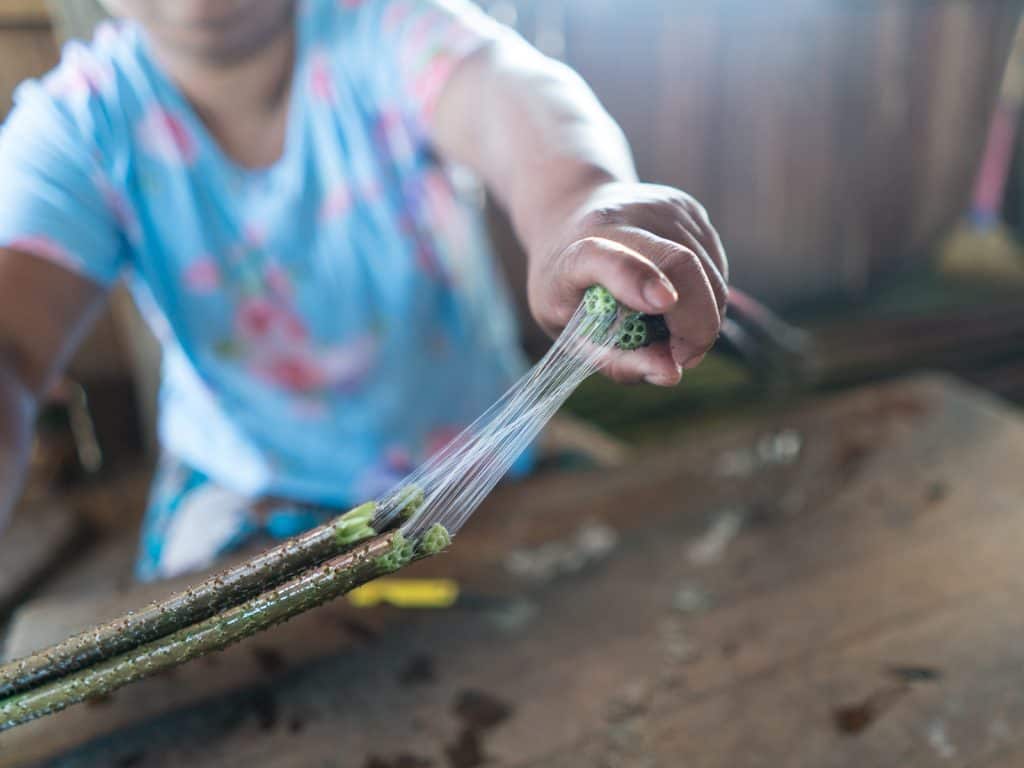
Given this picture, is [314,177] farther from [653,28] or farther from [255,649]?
[653,28]

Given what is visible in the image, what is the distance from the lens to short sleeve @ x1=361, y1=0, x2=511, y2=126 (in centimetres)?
86

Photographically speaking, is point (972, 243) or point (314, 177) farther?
point (972, 243)

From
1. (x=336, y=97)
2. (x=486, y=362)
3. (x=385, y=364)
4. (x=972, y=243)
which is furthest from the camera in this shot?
(x=972, y=243)

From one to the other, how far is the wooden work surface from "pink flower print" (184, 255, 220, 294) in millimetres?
401

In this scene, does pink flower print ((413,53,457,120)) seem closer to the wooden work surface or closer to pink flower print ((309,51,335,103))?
pink flower print ((309,51,335,103))

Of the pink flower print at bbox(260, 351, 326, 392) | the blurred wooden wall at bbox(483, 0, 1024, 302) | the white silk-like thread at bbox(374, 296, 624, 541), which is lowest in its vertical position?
the blurred wooden wall at bbox(483, 0, 1024, 302)

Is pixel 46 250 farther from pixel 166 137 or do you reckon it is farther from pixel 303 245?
pixel 303 245

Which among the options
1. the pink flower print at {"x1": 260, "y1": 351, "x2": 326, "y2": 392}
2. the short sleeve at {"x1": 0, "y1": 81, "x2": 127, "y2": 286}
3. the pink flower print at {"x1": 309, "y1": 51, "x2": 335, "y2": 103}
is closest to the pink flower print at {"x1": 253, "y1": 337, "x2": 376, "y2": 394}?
the pink flower print at {"x1": 260, "y1": 351, "x2": 326, "y2": 392}

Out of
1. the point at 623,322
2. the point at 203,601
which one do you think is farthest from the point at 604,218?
the point at 203,601

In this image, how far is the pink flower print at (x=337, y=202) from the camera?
41.6 inches

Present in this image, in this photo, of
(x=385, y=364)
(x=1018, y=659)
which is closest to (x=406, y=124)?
(x=385, y=364)

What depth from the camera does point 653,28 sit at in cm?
220

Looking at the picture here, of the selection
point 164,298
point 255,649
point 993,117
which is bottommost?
point 993,117

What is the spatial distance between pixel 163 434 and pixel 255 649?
1.48ft
